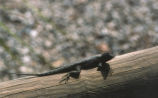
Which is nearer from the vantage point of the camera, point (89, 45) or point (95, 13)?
point (89, 45)

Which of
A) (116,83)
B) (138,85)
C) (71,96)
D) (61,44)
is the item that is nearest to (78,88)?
(71,96)

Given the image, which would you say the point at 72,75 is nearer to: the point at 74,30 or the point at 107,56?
the point at 107,56

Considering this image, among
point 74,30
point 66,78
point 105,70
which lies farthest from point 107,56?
point 74,30

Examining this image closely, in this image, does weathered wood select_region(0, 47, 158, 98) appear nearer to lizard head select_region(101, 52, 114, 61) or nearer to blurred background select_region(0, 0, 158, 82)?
lizard head select_region(101, 52, 114, 61)

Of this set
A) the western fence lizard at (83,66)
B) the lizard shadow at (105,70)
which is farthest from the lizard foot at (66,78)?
the lizard shadow at (105,70)

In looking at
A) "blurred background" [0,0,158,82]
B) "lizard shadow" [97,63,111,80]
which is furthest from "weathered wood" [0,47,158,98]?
"blurred background" [0,0,158,82]

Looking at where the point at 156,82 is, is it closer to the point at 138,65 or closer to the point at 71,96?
the point at 138,65

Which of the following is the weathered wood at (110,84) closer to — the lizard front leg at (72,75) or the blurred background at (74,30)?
the lizard front leg at (72,75)
